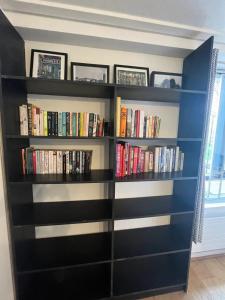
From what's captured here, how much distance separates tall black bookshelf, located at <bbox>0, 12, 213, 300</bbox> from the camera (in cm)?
122

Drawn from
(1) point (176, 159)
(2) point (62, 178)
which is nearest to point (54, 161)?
(2) point (62, 178)

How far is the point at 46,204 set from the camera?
5.21 ft

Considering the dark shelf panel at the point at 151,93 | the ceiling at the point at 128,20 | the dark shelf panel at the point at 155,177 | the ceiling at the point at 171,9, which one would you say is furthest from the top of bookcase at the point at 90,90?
the dark shelf panel at the point at 155,177

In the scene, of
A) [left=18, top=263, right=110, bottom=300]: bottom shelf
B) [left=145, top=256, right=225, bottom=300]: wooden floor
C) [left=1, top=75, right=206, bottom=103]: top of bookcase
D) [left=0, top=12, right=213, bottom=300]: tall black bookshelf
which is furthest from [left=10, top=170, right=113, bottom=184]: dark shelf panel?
[left=145, top=256, right=225, bottom=300]: wooden floor

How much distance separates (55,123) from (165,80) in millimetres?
1070

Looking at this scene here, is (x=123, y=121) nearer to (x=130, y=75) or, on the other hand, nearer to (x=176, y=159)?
(x=130, y=75)

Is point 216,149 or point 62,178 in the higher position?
point 216,149

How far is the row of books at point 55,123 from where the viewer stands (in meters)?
1.26

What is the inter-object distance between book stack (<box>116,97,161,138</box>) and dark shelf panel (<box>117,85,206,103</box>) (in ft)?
0.45

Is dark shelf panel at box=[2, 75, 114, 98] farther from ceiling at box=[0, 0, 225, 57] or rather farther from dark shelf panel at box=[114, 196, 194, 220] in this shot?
dark shelf panel at box=[114, 196, 194, 220]

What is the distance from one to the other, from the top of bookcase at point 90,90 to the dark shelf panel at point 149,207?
958 millimetres

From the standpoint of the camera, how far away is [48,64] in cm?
142

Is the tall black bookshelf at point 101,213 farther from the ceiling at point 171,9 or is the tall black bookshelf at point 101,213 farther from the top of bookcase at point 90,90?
the ceiling at point 171,9

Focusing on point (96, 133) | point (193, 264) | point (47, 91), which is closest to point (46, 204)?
point (96, 133)
